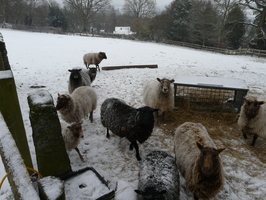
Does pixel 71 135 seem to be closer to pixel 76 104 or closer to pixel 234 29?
pixel 76 104

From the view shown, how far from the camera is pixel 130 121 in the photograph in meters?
3.82

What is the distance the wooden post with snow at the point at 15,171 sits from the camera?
116cm

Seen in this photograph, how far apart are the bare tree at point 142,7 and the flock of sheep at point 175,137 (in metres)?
53.7

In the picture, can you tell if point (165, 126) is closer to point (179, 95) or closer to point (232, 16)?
point (179, 95)

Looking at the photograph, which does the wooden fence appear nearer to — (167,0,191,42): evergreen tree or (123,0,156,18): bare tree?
(167,0,191,42): evergreen tree

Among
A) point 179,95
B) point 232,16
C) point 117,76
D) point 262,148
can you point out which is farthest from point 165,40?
point 262,148

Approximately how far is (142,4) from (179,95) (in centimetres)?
5421

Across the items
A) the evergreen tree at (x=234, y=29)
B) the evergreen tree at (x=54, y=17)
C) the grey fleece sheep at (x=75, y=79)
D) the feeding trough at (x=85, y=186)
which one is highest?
the evergreen tree at (x=54, y=17)

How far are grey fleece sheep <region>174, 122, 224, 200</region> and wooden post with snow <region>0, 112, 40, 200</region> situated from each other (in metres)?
2.05

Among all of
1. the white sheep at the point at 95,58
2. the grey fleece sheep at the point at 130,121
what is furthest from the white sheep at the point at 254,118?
the white sheep at the point at 95,58

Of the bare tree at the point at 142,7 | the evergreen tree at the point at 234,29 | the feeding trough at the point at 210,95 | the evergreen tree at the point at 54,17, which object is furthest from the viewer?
the bare tree at the point at 142,7

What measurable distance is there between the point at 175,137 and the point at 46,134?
2381 millimetres

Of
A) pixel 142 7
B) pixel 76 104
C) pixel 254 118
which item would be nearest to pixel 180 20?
pixel 142 7

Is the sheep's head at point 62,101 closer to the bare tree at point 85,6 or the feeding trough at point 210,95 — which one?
the feeding trough at point 210,95
